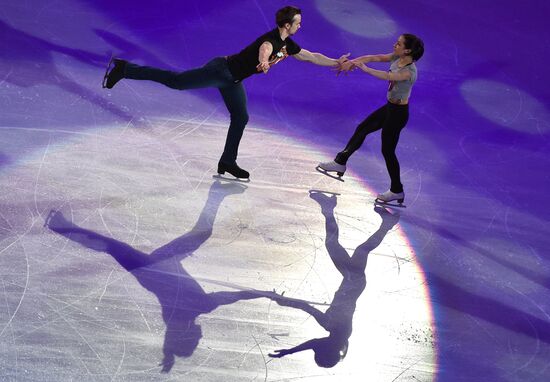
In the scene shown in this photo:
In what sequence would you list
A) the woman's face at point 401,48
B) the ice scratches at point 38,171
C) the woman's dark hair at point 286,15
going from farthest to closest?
the woman's face at point 401,48
the woman's dark hair at point 286,15
the ice scratches at point 38,171

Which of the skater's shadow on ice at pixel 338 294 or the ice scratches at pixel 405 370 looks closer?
the ice scratches at pixel 405 370

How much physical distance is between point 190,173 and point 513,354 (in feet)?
10.1

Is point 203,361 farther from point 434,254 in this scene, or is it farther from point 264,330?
point 434,254

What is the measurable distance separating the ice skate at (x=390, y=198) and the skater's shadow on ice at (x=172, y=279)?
1.60 meters

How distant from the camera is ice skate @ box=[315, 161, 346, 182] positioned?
22.4 ft

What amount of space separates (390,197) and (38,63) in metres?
4.11

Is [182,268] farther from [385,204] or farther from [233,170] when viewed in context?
[385,204]

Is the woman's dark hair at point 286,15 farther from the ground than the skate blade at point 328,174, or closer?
farther from the ground

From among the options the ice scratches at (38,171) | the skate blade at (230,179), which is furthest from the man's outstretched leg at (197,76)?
the ice scratches at (38,171)

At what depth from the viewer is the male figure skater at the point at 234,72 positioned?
596 centimetres

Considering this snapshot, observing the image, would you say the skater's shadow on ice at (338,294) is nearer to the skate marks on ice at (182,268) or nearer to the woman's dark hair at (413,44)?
the skate marks on ice at (182,268)

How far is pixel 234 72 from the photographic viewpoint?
609 cm

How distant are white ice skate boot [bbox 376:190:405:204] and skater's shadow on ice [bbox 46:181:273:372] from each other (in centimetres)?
160

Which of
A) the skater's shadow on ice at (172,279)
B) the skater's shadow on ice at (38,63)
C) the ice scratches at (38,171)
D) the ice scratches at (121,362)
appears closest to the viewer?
the ice scratches at (121,362)
